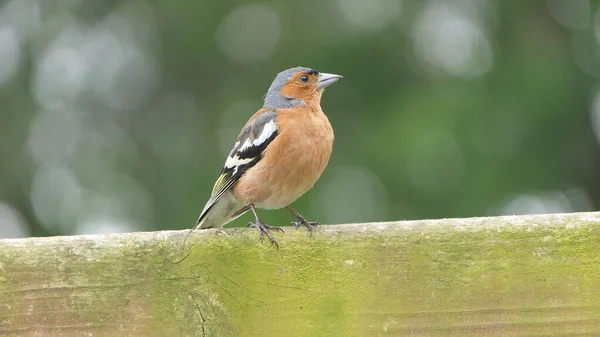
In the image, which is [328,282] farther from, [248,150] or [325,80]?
[325,80]

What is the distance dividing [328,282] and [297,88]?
8.92 feet

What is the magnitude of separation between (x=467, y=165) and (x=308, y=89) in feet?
7.27

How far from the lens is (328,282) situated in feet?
7.47

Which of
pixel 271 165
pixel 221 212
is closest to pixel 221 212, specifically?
pixel 221 212

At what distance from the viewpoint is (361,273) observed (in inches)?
89.7

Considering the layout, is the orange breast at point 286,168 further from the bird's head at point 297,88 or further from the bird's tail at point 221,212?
the bird's head at point 297,88

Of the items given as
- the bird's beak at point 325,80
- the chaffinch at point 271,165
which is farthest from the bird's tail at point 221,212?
the bird's beak at point 325,80

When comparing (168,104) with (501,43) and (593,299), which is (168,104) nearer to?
(501,43)

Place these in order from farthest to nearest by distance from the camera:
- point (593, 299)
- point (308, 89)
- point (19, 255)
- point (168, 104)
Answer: point (168, 104)
point (308, 89)
point (19, 255)
point (593, 299)

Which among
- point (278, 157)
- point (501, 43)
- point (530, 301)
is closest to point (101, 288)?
point (530, 301)

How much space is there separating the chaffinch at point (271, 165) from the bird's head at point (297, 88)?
28 cm

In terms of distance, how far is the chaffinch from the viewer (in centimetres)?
→ 411

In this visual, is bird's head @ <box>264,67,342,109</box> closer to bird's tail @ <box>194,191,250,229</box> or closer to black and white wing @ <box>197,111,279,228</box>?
black and white wing @ <box>197,111,279,228</box>

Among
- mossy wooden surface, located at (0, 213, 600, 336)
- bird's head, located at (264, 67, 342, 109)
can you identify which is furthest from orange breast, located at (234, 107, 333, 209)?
mossy wooden surface, located at (0, 213, 600, 336)
